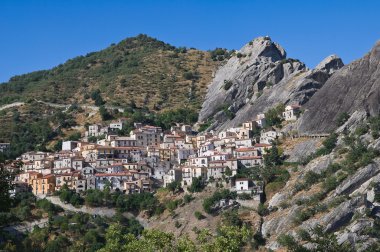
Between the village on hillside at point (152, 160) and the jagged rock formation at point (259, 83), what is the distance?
A: 21.1 feet

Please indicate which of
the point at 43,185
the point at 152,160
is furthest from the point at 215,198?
the point at 43,185

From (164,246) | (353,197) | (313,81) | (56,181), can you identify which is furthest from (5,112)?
(164,246)

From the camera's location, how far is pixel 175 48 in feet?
611

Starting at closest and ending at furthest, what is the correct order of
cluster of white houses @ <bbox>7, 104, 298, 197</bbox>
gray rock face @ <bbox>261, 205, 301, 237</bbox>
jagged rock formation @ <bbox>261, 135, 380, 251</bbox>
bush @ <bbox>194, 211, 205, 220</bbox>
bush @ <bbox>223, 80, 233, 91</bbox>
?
jagged rock formation @ <bbox>261, 135, 380, 251</bbox> < gray rock face @ <bbox>261, 205, 301, 237</bbox> < bush @ <bbox>194, 211, 205, 220</bbox> < cluster of white houses @ <bbox>7, 104, 298, 197</bbox> < bush @ <bbox>223, 80, 233, 91</bbox>

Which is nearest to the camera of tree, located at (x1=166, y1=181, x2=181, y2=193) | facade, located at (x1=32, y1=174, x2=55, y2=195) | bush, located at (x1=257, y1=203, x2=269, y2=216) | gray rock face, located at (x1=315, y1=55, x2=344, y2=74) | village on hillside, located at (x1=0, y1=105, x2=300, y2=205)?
bush, located at (x1=257, y1=203, x2=269, y2=216)

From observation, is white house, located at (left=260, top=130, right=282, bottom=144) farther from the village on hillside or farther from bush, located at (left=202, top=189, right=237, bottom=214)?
bush, located at (left=202, top=189, right=237, bottom=214)

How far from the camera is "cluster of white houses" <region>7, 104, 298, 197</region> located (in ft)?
329

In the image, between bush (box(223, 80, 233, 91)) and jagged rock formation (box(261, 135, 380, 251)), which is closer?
jagged rock formation (box(261, 135, 380, 251))

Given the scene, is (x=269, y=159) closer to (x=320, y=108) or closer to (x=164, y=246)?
(x=320, y=108)

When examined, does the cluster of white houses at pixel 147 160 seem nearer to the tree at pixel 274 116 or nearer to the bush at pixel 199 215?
the tree at pixel 274 116

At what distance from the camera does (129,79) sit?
159375mm

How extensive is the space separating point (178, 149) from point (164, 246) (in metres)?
61.4

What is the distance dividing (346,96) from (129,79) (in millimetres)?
64366

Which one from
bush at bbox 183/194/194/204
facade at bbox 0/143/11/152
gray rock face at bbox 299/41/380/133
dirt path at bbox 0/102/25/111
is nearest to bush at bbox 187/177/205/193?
bush at bbox 183/194/194/204
